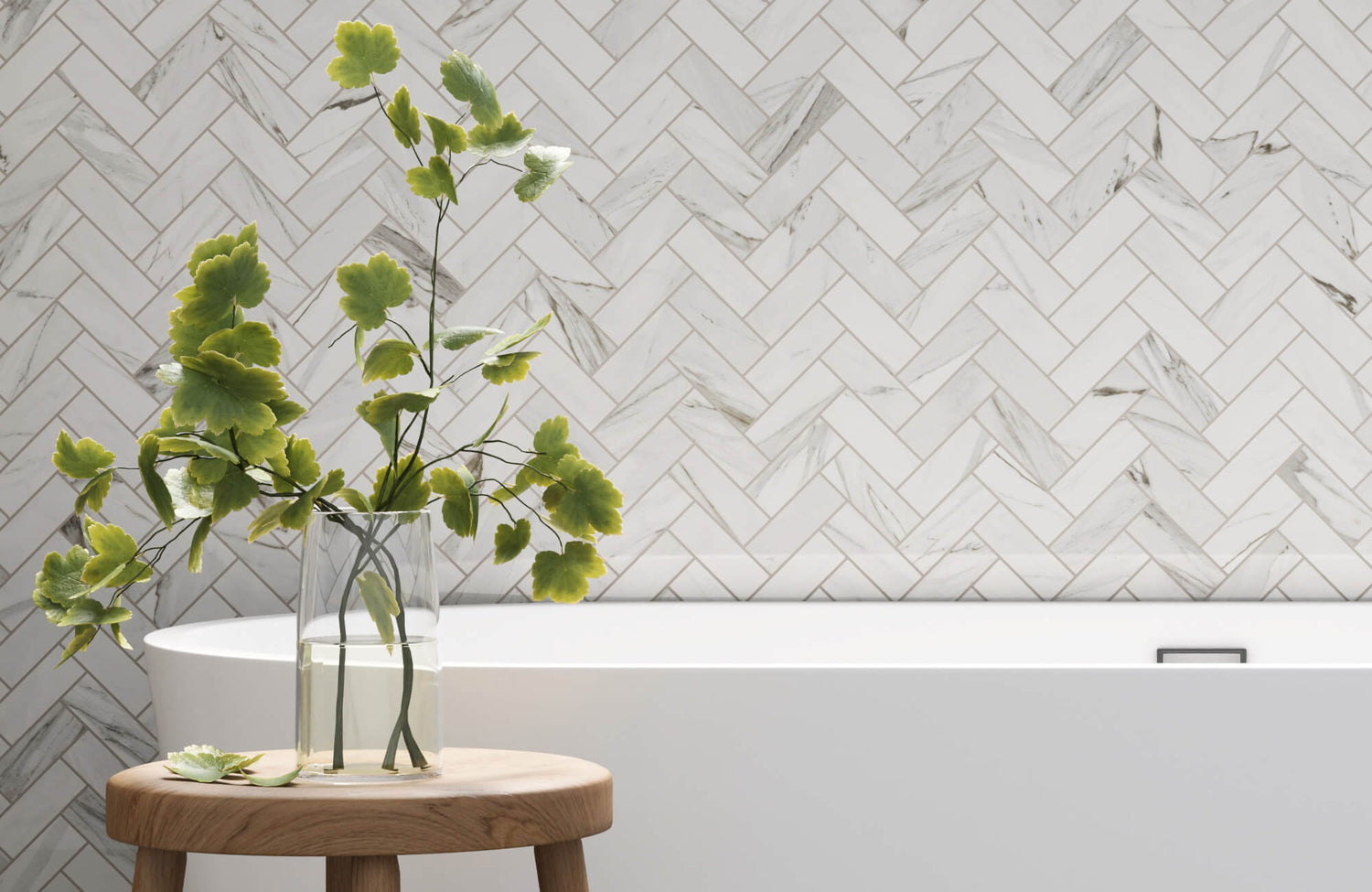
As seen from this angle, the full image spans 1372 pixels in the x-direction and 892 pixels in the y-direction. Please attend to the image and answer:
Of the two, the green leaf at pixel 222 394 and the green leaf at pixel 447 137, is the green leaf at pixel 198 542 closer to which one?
the green leaf at pixel 222 394

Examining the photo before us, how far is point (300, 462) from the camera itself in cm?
117

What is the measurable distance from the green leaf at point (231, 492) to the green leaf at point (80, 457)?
11cm

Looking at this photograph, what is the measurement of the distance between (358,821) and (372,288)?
454 millimetres

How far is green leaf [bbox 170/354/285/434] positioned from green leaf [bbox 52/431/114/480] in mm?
138

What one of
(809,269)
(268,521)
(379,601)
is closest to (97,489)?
(268,521)

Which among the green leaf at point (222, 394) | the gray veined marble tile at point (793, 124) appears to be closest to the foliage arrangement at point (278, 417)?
the green leaf at point (222, 394)

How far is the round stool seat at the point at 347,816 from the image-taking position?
104 cm

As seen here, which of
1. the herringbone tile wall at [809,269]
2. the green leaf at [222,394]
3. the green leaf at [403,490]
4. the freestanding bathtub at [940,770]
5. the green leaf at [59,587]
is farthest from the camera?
the herringbone tile wall at [809,269]

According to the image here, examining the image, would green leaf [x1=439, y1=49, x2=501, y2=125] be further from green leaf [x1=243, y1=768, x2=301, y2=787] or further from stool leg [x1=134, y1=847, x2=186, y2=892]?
stool leg [x1=134, y1=847, x2=186, y2=892]

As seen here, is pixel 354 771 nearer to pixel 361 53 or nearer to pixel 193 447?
pixel 193 447

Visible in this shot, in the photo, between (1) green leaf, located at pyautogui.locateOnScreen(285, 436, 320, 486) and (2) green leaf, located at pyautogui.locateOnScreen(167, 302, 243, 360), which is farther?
(1) green leaf, located at pyautogui.locateOnScreen(285, 436, 320, 486)

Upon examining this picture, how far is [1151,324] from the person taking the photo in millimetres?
2602

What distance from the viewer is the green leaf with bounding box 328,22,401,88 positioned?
105 centimetres

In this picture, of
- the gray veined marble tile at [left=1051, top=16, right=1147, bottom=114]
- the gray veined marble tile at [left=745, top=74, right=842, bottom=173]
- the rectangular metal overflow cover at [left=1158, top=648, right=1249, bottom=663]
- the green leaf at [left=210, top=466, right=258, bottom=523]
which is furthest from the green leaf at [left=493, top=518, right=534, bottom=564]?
the gray veined marble tile at [left=1051, top=16, right=1147, bottom=114]
